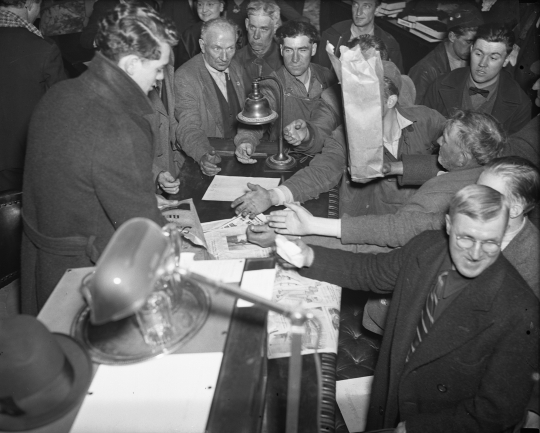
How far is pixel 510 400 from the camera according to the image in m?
1.66

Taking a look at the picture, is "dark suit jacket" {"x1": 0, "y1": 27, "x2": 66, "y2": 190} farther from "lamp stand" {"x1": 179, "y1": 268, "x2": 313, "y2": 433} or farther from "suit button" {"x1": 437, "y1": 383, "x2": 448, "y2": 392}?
"suit button" {"x1": 437, "y1": 383, "x2": 448, "y2": 392}

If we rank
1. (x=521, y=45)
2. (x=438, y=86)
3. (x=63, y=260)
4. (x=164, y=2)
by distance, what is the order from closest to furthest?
(x=63, y=260)
(x=438, y=86)
(x=521, y=45)
(x=164, y=2)

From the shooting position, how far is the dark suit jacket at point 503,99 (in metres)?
4.12

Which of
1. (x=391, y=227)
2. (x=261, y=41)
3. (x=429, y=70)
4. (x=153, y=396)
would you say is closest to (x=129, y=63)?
(x=153, y=396)

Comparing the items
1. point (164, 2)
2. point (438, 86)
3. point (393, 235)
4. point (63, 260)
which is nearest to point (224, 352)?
point (63, 260)

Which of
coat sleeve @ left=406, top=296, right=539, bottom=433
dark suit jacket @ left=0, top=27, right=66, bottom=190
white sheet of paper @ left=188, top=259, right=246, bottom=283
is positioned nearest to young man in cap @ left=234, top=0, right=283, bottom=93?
dark suit jacket @ left=0, top=27, right=66, bottom=190

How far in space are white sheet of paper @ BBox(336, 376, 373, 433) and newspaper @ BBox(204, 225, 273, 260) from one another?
2.40 feet

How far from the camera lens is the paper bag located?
7.72ft

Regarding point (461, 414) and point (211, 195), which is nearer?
point (461, 414)

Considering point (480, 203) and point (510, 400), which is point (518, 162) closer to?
point (480, 203)

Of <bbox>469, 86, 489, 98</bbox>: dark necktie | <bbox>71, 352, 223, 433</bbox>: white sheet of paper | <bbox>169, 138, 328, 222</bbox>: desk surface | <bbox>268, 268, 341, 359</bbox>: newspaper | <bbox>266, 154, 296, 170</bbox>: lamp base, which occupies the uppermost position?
<bbox>71, 352, 223, 433</bbox>: white sheet of paper

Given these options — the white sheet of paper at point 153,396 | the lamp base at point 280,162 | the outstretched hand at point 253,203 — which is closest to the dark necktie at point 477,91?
the lamp base at point 280,162

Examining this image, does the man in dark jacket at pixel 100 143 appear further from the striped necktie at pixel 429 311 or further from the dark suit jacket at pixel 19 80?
the dark suit jacket at pixel 19 80

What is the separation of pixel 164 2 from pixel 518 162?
201 inches
